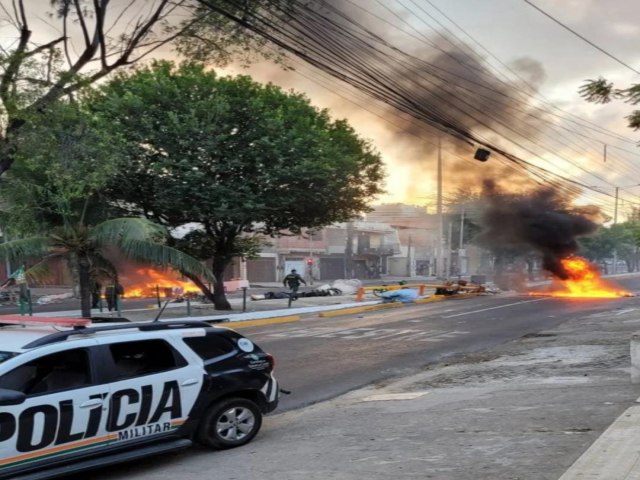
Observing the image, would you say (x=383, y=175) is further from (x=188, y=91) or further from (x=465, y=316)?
(x=188, y=91)

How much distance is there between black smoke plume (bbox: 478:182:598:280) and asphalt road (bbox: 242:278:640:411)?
7509 mm

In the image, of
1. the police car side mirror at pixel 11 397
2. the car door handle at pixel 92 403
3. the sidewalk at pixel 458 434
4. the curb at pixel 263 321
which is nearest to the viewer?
the police car side mirror at pixel 11 397

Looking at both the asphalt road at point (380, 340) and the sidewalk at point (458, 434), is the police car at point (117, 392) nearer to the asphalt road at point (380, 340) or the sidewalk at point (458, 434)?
the sidewalk at point (458, 434)

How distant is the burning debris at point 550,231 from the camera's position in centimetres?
2950

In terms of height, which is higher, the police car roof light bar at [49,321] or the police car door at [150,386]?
the police car roof light bar at [49,321]

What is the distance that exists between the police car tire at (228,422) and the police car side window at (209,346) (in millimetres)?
434

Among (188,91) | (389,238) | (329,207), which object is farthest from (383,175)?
(389,238)

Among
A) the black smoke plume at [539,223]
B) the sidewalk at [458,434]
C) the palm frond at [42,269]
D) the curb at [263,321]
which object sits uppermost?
the black smoke plume at [539,223]

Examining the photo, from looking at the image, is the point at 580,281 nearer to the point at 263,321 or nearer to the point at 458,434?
the point at 263,321

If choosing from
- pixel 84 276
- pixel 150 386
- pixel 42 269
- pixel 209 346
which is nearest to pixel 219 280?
pixel 84 276

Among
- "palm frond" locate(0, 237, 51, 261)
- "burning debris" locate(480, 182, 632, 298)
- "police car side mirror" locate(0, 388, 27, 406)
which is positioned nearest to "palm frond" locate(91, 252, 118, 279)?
"palm frond" locate(0, 237, 51, 261)

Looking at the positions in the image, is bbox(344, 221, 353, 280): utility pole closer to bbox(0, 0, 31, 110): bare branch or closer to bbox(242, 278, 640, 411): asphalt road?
bbox(242, 278, 640, 411): asphalt road

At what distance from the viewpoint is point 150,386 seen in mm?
5008

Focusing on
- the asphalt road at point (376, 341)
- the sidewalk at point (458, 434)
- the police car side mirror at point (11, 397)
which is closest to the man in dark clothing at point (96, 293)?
the asphalt road at point (376, 341)
